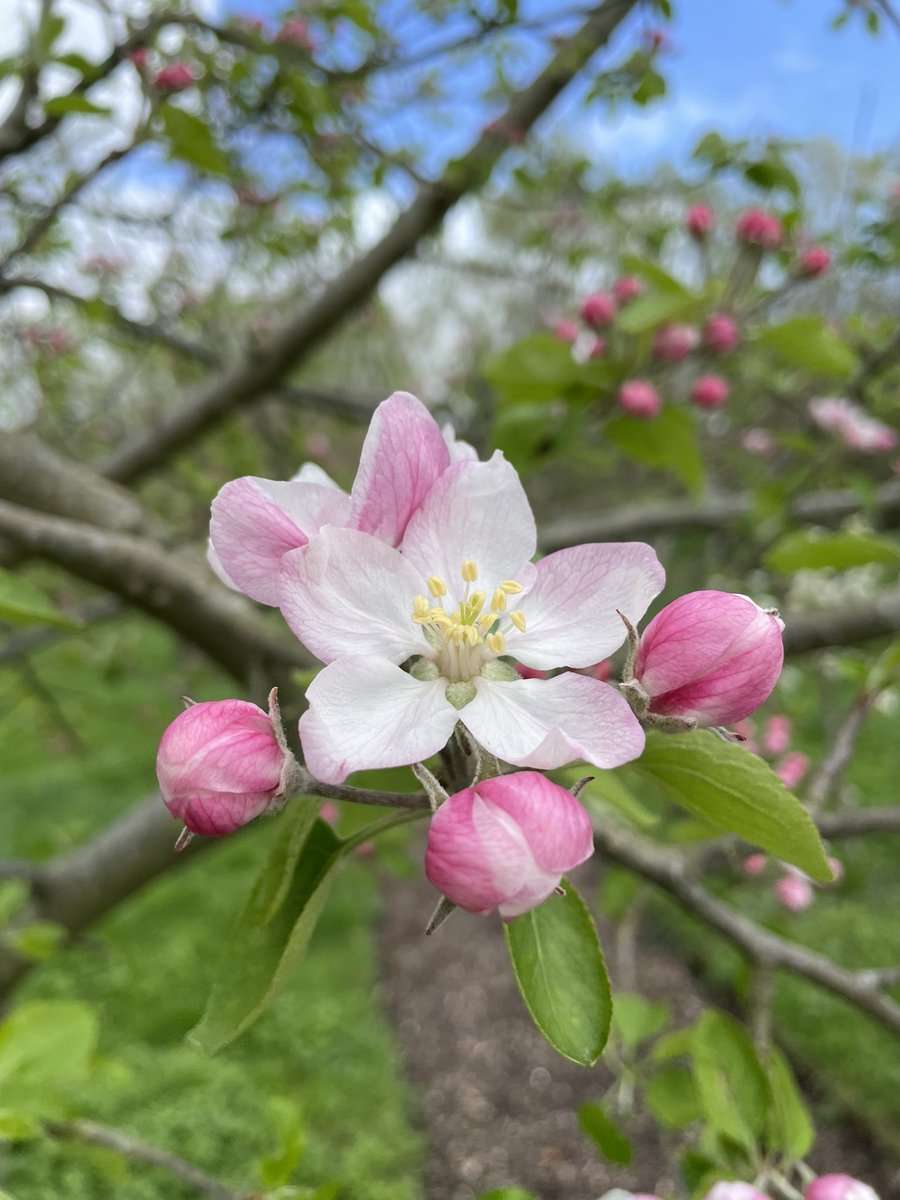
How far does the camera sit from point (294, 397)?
2.80m

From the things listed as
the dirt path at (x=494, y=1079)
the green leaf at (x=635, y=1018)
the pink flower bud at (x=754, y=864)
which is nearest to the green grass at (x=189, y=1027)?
the dirt path at (x=494, y=1079)

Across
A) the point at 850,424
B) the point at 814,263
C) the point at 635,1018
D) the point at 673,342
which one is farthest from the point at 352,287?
the point at 635,1018

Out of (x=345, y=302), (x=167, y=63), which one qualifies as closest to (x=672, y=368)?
(x=345, y=302)

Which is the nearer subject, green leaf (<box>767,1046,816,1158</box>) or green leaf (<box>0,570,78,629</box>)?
green leaf (<box>0,570,78,629</box>)

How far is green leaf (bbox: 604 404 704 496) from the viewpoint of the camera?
71.5 inches

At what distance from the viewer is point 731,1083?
1061mm

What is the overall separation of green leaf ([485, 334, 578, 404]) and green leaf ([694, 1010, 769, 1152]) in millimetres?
1148

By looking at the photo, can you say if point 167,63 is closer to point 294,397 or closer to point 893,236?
point 294,397

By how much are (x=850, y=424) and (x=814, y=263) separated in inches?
29.1

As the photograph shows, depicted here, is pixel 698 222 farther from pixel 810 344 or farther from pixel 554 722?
pixel 554 722

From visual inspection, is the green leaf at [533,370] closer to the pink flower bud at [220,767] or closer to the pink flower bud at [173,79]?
the pink flower bud at [173,79]

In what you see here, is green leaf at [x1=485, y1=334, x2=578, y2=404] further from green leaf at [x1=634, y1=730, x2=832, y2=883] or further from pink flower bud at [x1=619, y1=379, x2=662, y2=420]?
green leaf at [x1=634, y1=730, x2=832, y2=883]

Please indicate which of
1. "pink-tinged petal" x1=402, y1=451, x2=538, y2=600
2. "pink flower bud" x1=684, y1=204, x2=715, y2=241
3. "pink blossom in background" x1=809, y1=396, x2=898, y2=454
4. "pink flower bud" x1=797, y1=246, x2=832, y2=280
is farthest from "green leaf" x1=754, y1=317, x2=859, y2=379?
"pink-tinged petal" x1=402, y1=451, x2=538, y2=600

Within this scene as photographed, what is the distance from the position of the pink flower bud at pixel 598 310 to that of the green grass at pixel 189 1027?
1.27m
